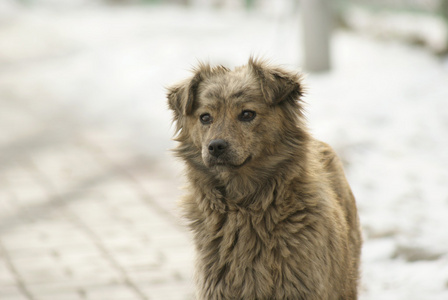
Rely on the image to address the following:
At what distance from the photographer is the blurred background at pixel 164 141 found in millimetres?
5461

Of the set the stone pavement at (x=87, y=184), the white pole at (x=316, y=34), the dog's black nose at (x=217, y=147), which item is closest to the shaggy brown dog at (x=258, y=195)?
the dog's black nose at (x=217, y=147)

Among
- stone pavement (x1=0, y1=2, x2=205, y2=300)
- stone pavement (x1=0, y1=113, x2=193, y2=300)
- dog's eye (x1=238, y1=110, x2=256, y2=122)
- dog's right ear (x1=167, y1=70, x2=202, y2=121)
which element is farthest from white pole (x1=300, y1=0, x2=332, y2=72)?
dog's eye (x1=238, y1=110, x2=256, y2=122)

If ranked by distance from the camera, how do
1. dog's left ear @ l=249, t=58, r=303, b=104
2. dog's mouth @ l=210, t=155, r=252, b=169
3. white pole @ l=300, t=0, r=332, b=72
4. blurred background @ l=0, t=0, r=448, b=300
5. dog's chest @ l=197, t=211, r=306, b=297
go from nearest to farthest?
dog's chest @ l=197, t=211, r=306, b=297
dog's mouth @ l=210, t=155, r=252, b=169
dog's left ear @ l=249, t=58, r=303, b=104
blurred background @ l=0, t=0, r=448, b=300
white pole @ l=300, t=0, r=332, b=72

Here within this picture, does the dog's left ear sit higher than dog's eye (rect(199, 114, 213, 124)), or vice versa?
the dog's left ear

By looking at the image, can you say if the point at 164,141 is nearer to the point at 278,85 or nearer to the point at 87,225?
the point at 87,225

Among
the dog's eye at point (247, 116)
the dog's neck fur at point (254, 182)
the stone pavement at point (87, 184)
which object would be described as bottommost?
the stone pavement at point (87, 184)

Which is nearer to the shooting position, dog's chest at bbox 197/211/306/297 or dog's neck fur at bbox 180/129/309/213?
dog's chest at bbox 197/211/306/297

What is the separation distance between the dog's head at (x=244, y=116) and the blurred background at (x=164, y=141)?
7.8 inches

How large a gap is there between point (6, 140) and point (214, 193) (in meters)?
6.11

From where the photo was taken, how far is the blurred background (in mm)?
5461

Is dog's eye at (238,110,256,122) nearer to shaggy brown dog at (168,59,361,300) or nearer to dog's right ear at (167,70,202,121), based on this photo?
shaggy brown dog at (168,59,361,300)

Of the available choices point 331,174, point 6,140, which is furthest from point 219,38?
point 331,174

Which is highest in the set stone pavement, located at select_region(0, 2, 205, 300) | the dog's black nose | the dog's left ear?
the dog's left ear

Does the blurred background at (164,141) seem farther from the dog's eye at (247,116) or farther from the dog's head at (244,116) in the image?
the dog's eye at (247,116)
